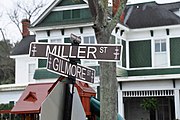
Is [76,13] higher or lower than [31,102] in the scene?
higher

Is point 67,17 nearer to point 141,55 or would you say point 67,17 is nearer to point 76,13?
point 76,13

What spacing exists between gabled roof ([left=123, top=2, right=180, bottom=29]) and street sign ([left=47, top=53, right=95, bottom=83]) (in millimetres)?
19350

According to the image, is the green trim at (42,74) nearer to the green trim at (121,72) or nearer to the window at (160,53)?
the green trim at (121,72)

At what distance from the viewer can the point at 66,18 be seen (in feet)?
77.3

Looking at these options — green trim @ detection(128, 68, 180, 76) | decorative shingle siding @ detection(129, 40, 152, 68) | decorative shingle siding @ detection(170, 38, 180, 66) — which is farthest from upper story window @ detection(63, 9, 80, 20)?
decorative shingle siding @ detection(170, 38, 180, 66)

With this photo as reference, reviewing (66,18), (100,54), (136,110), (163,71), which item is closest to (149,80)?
(163,71)

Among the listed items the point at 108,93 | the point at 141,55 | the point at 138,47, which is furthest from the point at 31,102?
the point at 138,47

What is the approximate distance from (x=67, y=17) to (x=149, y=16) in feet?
17.3

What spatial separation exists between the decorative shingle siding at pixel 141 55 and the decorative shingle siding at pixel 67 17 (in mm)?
3557

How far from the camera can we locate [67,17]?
23531 mm

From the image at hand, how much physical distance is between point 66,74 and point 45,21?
19.6 metres

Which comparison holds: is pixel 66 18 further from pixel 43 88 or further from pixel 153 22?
pixel 43 88

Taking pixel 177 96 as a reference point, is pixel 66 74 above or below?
above

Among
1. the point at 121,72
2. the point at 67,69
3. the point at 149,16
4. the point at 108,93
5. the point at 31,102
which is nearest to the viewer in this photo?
the point at 67,69
